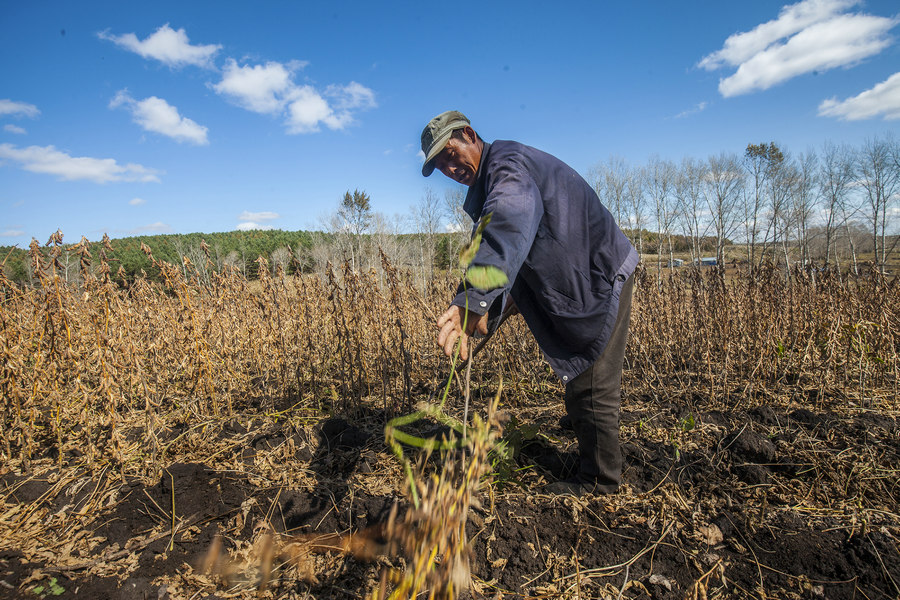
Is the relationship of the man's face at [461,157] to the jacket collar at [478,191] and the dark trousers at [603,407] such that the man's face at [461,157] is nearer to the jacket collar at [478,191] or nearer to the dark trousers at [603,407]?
the jacket collar at [478,191]

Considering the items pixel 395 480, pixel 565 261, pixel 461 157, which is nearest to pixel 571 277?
pixel 565 261

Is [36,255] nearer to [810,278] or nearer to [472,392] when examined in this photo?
[472,392]

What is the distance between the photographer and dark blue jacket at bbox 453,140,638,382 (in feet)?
6.22

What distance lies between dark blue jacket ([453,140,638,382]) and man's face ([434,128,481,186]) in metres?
0.05

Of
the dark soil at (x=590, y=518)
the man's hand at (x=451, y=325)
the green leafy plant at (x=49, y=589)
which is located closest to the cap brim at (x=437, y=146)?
the man's hand at (x=451, y=325)

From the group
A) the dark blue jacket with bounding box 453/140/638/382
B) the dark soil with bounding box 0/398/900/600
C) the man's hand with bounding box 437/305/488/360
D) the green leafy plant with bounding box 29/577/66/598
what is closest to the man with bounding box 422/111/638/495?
the dark blue jacket with bounding box 453/140/638/382

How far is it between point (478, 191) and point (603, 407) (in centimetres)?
121

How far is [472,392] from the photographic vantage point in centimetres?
389

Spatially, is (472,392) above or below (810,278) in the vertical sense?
below

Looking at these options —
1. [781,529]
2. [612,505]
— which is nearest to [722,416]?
[781,529]

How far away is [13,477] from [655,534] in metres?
3.39

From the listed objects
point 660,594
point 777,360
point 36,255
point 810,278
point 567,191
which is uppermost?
point 567,191

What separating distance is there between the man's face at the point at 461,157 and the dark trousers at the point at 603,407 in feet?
3.13

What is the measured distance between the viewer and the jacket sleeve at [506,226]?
1290 mm
